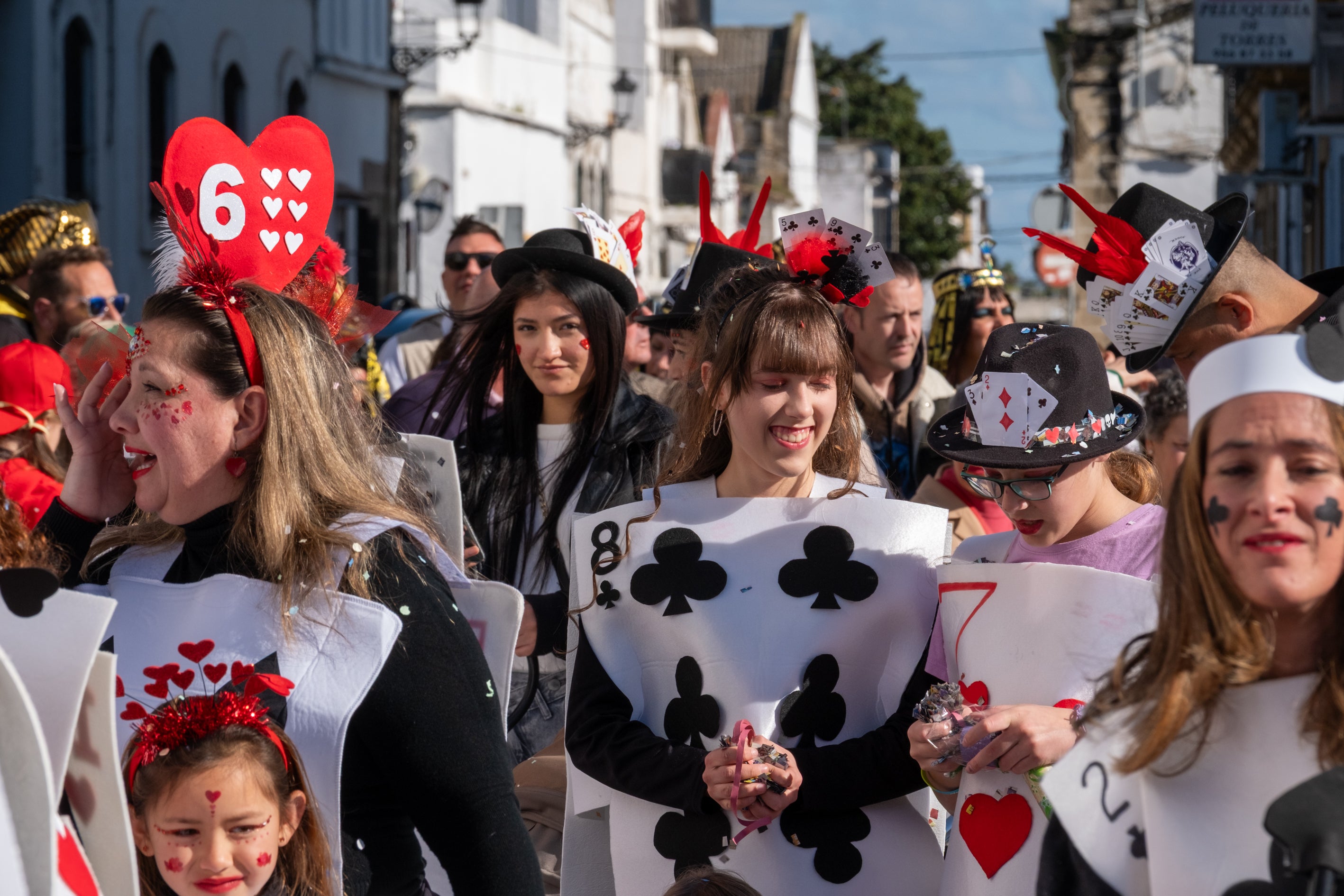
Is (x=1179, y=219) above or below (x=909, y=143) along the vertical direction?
below

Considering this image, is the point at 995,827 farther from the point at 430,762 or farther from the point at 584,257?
the point at 584,257

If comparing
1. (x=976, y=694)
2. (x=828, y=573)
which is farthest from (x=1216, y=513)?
(x=828, y=573)

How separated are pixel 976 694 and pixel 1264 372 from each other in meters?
1.11

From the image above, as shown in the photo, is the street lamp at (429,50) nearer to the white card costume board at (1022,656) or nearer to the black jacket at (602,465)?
the black jacket at (602,465)

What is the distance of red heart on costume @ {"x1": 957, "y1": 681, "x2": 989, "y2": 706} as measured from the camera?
2945 mm

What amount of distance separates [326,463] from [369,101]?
21.7 metres

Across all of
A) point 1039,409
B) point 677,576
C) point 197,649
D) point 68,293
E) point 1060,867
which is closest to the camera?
point 1060,867

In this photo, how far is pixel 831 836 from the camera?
10.7 ft

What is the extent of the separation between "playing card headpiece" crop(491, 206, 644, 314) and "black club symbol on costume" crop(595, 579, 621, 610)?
5.97 ft

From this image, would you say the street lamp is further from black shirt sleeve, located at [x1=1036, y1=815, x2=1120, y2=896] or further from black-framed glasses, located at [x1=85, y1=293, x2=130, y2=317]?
black shirt sleeve, located at [x1=1036, y1=815, x2=1120, y2=896]

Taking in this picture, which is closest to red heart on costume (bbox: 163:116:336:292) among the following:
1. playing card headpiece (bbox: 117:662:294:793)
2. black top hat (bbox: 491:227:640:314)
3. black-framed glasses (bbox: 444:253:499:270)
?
playing card headpiece (bbox: 117:662:294:793)

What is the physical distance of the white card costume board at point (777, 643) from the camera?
10.7 feet

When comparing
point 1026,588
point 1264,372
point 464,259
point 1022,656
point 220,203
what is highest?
point 464,259

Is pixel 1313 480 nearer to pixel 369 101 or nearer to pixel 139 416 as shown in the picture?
pixel 139 416
